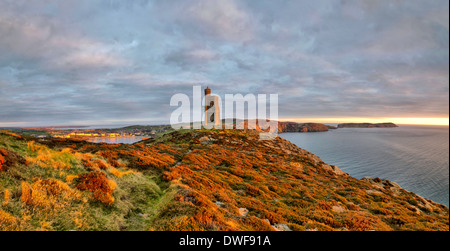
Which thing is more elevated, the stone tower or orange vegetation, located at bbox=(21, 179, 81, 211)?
the stone tower

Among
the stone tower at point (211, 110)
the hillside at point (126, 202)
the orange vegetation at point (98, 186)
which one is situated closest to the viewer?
the hillside at point (126, 202)

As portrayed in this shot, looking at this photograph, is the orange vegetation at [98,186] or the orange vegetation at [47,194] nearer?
the orange vegetation at [47,194]

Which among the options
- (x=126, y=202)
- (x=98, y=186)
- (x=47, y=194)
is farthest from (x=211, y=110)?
(x=47, y=194)

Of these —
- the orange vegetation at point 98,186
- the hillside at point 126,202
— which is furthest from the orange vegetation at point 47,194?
the orange vegetation at point 98,186

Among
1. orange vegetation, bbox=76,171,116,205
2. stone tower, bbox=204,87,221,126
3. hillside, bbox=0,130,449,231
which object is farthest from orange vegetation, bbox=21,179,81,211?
stone tower, bbox=204,87,221,126

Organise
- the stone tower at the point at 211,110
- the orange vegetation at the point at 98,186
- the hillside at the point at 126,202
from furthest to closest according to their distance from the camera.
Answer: the stone tower at the point at 211,110 → the orange vegetation at the point at 98,186 → the hillside at the point at 126,202

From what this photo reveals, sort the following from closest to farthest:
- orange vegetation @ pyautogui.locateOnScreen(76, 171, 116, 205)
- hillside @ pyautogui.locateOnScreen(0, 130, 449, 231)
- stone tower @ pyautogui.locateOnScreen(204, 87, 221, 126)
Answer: hillside @ pyautogui.locateOnScreen(0, 130, 449, 231)
orange vegetation @ pyautogui.locateOnScreen(76, 171, 116, 205)
stone tower @ pyautogui.locateOnScreen(204, 87, 221, 126)

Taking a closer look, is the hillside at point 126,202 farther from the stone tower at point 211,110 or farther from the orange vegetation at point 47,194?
the stone tower at point 211,110

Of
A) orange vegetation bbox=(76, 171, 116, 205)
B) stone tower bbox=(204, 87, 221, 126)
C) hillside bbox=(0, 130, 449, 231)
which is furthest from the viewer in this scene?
stone tower bbox=(204, 87, 221, 126)

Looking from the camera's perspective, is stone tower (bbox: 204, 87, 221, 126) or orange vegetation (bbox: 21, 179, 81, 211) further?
stone tower (bbox: 204, 87, 221, 126)

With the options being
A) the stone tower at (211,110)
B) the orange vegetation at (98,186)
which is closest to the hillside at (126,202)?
the orange vegetation at (98,186)

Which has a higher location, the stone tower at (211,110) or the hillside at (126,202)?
the stone tower at (211,110)

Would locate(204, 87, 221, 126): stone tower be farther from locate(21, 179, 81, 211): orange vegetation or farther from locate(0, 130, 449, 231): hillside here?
locate(21, 179, 81, 211): orange vegetation
